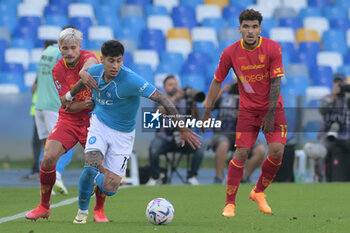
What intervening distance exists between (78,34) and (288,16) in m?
13.4

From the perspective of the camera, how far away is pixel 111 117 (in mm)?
6867

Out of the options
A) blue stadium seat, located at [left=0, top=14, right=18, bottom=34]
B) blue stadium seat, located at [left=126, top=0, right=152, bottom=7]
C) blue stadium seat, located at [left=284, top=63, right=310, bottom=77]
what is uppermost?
blue stadium seat, located at [left=126, top=0, right=152, bottom=7]

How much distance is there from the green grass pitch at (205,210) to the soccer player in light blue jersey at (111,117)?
1.27ft

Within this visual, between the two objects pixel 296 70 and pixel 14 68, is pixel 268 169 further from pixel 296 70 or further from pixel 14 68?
pixel 14 68

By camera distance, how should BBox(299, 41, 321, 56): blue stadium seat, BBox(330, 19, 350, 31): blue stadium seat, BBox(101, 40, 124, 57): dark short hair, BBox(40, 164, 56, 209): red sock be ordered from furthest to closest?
BBox(330, 19, 350, 31): blue stadium seat, BBox(299, 41, 321, 56): blue stadium seat, BBox(40, 164, 56, 209): red sock, BBox(101, 40, 124, 57): dark short hair

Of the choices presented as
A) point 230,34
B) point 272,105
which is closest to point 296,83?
point 230,34

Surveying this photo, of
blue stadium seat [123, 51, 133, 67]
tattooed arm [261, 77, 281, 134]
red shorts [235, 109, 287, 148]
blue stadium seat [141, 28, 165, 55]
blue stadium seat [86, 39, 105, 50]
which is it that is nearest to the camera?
tattooed arm [261, 77, 281, 134]

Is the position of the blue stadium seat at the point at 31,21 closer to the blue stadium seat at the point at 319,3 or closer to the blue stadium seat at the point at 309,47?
the blue stadium seat at the point at 309,47

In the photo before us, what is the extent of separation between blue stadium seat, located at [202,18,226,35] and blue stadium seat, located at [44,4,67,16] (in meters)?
3.57

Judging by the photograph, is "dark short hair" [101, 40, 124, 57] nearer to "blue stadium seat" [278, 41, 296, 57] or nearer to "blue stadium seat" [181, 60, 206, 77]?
"blue stadium seat" [181, 60, 206, 77]

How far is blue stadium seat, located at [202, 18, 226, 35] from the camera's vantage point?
63.9 ft

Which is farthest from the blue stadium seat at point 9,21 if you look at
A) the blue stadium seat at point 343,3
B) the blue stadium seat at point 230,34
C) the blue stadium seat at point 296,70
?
the blue stadium seat at point 343,3

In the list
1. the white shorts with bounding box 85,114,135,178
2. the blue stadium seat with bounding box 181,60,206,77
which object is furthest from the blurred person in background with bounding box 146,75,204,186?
the white shorts with bounding box 85,114,135,178

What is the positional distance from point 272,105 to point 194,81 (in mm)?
9487
